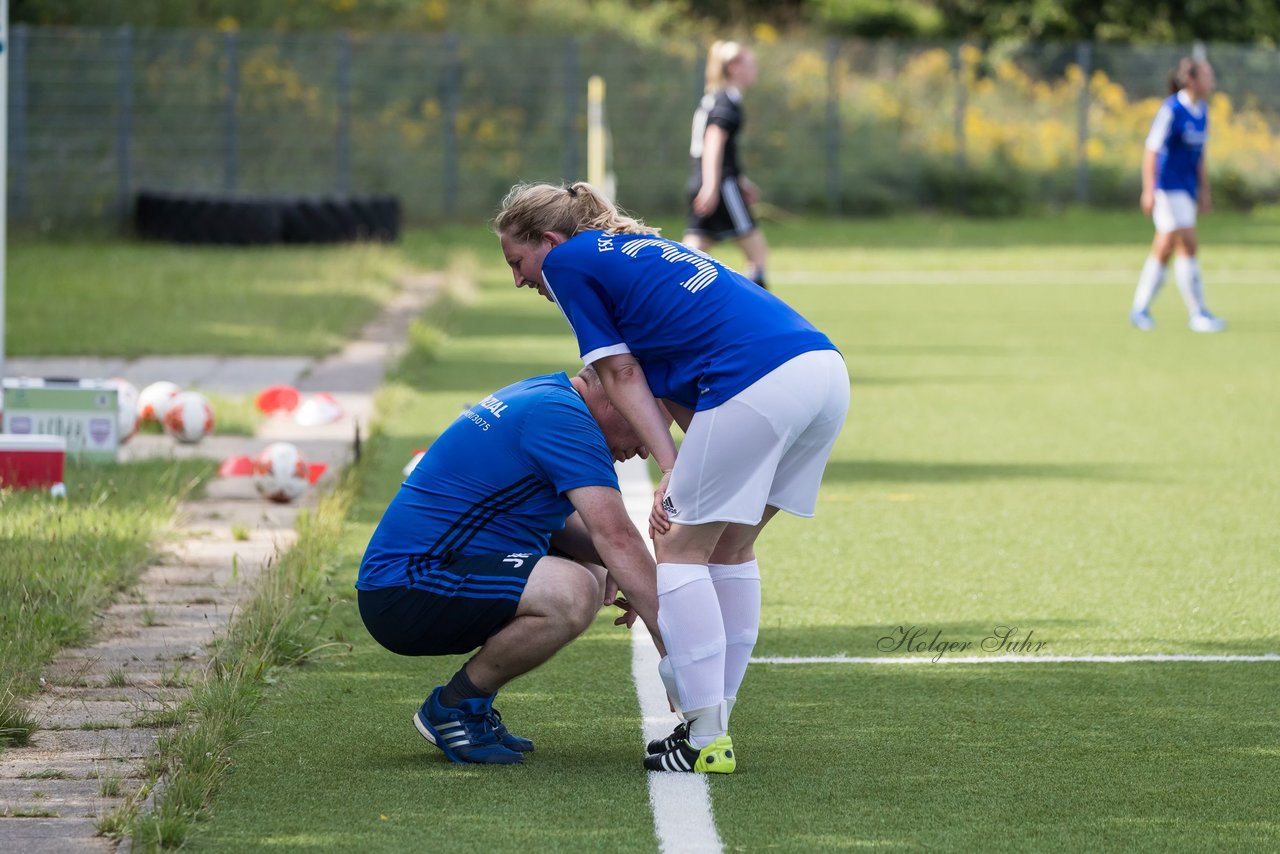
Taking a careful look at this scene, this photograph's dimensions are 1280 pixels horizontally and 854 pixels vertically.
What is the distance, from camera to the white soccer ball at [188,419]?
970 centimetres

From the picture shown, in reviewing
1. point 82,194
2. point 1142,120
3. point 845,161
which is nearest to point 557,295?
point 82,194

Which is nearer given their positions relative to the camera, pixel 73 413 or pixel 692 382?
pixel 692 382

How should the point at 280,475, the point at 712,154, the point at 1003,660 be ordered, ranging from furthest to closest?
the point at 712,154, the point at 280,475, the point at 1003,660

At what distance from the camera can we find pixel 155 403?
10266mm

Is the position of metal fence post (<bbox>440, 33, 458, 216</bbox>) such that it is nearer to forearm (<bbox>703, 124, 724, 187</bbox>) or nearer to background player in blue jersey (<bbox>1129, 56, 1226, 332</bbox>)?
forearm (<bbox>703, 124, 724, 187</bbox>)

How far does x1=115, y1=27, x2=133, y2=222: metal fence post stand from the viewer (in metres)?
28.6

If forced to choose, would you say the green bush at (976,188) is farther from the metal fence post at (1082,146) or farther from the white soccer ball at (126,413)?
the white soccer ball at (126,413)

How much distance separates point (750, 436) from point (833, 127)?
91.1ft

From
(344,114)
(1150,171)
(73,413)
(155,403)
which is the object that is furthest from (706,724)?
(344,114)

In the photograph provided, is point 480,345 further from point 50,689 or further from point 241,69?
point 241,69

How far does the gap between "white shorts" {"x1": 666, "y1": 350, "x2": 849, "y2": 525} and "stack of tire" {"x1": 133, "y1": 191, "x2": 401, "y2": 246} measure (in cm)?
1985

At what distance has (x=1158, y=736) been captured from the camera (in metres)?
5.17

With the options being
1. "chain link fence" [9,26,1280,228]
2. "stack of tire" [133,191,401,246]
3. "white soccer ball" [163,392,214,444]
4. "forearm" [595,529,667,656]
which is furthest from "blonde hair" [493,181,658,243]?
"chain link fence" [9,26,1280,228]

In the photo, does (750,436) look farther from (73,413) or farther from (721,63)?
(721,63)
